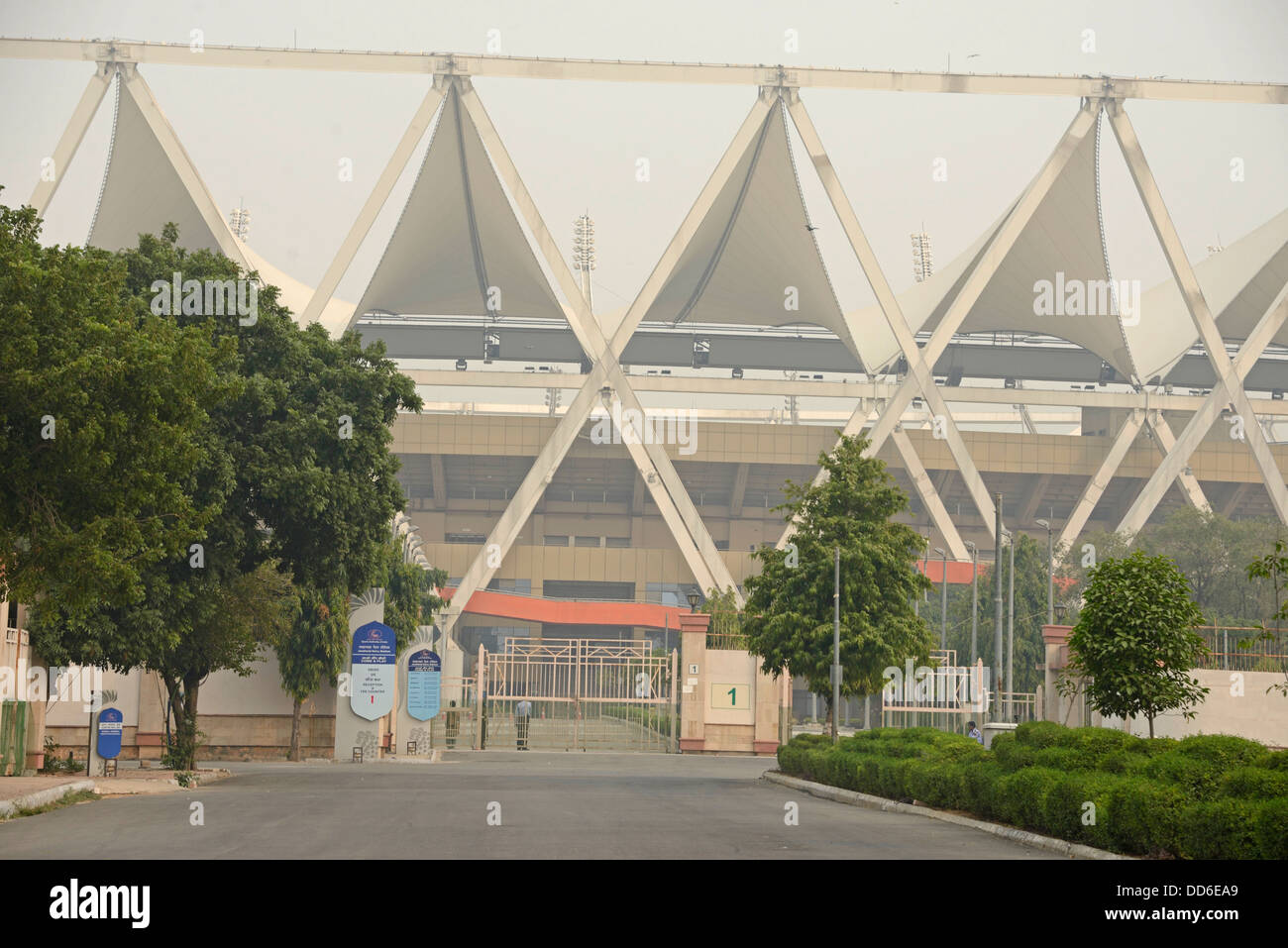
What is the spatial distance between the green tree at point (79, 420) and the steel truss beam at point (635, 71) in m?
45.0

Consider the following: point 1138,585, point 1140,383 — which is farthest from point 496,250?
point 1138,585

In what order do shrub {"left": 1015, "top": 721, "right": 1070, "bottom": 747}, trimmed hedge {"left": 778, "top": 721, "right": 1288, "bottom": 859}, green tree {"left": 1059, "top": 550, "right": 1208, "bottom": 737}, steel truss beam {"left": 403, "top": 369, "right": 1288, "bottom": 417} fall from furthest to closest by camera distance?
steel truss beam {"left": 403, "top": 369, "right": 1288, "bottom": 417}
green tree {"left": 1059, "top": 550, "right": 1208, "bottom": 737}
shrub {"left": 1015, "top": 721, "right": 1070, "bottom": 747}
trimmed hedge {"left": 778, "top": 721, "right": 1288, "bottom": 859}

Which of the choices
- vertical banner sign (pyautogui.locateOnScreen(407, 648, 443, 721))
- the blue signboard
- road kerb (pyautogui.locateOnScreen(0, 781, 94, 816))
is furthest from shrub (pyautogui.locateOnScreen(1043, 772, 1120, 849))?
vertical banner sign (pyautogui.locateOnScreen(407, 648, 443, 721))

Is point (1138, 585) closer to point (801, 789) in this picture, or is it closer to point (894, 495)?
point (801, 789)

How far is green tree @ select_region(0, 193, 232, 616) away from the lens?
1619cm

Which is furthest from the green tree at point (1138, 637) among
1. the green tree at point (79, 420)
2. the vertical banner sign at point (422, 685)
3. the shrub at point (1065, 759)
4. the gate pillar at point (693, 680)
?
the gate pillar at point (693, 680)

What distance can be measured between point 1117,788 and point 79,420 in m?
11.7

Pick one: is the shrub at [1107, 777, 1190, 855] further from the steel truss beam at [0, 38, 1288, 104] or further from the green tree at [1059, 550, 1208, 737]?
the steel truss beam at [0, 38, 1288, 104]

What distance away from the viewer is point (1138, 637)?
20516 mm

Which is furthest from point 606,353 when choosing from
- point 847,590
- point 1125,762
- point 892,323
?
point 1125,762

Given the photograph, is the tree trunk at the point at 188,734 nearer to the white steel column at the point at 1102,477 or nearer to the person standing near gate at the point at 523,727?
the person standing near gate at the point at 523,727

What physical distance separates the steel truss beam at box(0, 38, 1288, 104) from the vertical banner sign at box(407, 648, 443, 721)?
30173 mm

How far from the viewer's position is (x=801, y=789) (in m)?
27.7
